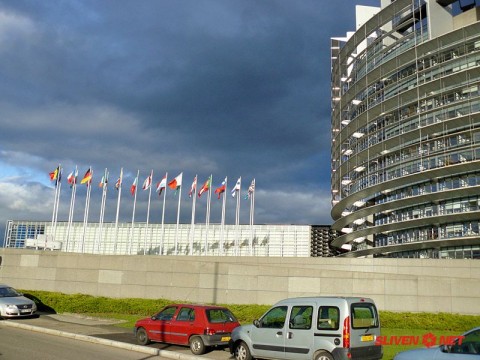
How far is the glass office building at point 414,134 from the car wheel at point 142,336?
35281 millimetres

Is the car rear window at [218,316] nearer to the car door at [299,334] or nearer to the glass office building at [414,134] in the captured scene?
the car door at [299,334]

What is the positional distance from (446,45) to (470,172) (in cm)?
1313

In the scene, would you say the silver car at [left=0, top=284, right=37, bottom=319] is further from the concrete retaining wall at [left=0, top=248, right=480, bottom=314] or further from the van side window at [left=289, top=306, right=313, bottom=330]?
the van side window at [left=289, top=306, right=313, bottom=330]

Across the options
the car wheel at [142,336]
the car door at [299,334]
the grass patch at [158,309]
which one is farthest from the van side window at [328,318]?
the grass patch at [158,309]

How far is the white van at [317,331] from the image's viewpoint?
11719mm

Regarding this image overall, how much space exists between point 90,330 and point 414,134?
1563 inches

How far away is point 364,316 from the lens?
40.1 feet

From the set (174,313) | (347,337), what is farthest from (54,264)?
(347,337)

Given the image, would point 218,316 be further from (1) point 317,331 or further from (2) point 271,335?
(1) point 317,331

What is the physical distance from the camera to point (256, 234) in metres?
75.5

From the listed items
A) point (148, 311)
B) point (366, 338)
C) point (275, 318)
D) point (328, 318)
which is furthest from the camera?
point (148, 311)

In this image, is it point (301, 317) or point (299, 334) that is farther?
point (301, 317)

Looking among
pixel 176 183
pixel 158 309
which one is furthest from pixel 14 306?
pixel 176 183

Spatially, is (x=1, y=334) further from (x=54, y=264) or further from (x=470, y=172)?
(x=470, y=172)
